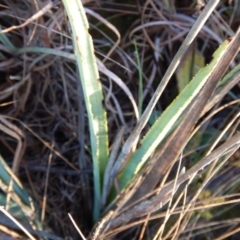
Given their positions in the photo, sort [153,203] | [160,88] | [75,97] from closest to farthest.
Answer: [160,88]
[153,203]
[75,97]

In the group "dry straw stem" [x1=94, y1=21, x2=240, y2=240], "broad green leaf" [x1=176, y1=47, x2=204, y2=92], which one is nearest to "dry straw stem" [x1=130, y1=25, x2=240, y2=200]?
"dry straw stem" [x1=94, y1=21, x2=240, y2=240]

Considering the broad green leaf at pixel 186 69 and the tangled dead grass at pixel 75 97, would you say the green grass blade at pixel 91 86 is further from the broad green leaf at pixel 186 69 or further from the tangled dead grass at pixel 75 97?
the broad green leaf at pixel 186 69

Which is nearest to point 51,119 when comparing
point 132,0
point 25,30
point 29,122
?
point 29,122

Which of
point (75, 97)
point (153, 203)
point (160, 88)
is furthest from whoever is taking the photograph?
Result: point (75, 97)

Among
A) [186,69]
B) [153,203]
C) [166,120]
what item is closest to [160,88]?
[166,120]

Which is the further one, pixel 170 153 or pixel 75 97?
pixel 75 97

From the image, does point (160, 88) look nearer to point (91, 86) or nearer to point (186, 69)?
point (91, 86)

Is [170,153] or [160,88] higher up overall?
[160,88]

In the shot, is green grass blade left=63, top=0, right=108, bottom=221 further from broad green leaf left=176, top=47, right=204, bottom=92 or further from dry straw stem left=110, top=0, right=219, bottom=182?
broad green leaf left=176, top=47, right=204, bottom=92

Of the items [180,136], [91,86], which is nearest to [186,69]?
[180,136]
